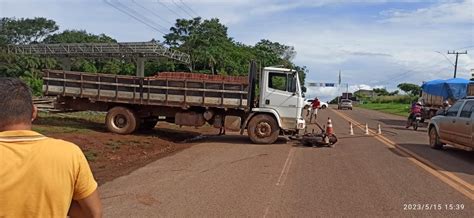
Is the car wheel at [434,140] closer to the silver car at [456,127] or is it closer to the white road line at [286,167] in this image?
the silver car at [456,127]

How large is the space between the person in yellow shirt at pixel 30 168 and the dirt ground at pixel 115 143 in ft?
22.3

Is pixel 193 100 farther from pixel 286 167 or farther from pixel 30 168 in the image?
pixel 30 168

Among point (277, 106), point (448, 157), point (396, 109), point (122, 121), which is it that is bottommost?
point (396, 109)

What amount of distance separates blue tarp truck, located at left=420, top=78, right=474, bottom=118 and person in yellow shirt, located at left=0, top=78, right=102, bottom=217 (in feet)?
95.6

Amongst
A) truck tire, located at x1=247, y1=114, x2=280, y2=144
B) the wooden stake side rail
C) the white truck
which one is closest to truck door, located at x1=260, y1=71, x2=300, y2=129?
the white truck

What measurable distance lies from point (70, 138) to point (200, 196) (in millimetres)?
7946

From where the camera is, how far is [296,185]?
350 inches

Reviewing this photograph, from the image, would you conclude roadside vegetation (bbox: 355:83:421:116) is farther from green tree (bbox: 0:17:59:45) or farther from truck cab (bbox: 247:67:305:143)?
green tree (bbox: 0:17:59:45)

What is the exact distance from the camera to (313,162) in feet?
39.7

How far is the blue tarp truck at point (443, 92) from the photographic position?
30703mm

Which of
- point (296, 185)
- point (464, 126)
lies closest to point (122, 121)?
point (296, 185)

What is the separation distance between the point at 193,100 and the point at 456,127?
8.31m

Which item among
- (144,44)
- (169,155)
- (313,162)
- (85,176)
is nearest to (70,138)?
(169,155)

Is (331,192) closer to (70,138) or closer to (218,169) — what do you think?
(218,169)
